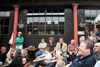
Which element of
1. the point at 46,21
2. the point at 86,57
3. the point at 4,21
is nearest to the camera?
the point at 86,57

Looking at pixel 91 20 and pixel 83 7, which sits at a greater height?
pixel 83 7

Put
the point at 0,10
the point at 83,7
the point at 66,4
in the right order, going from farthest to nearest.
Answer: the point at 0,10 < the point at 83,7 < the point at 66,4

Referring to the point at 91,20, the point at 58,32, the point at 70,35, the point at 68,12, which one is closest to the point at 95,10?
the point at 91,20

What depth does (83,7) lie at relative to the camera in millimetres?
6727

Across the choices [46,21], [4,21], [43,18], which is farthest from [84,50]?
[4,21]

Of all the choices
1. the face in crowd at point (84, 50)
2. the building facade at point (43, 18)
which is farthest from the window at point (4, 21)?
the face in crowd at point (84, 50)

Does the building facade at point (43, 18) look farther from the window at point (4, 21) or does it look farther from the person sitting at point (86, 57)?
the person sitting at point (86, 57)

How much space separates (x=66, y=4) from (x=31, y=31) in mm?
2779

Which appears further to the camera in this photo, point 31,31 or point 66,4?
point 31,31

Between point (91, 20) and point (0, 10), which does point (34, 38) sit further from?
point (91, 20)

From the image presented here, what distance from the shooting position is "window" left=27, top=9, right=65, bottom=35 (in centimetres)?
677

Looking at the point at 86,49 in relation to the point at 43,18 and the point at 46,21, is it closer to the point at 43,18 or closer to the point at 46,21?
the point at 46,21

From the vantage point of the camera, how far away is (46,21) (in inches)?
269

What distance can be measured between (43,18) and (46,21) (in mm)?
285
